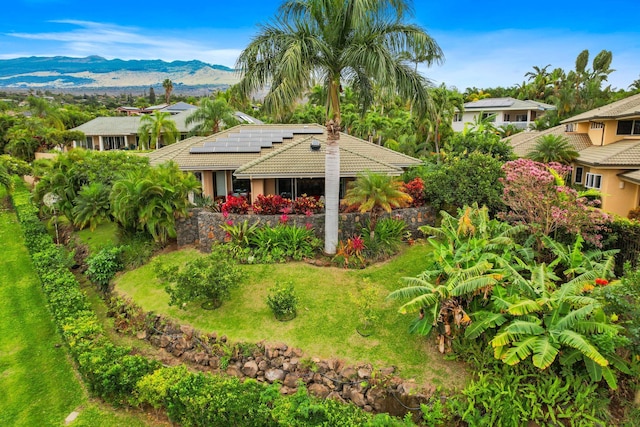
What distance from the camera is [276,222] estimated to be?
17.6 meters

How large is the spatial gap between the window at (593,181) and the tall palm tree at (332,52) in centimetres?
1449

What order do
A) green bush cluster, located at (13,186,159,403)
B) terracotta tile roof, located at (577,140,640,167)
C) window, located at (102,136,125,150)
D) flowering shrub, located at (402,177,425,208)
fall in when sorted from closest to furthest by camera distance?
green bush cluster, located at (13,186,159,403)
flowering shrub, located at (402,177,425,208)
terracotta tile roof, located at (577,140,640,167)
window, located at (102,136,125,150)

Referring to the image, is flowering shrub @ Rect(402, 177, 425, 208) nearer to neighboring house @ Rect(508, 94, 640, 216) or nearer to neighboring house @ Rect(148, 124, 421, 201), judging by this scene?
neighboring house @ Rect(148, 124, 421, 201)

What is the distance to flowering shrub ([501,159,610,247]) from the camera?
13656 millimetres

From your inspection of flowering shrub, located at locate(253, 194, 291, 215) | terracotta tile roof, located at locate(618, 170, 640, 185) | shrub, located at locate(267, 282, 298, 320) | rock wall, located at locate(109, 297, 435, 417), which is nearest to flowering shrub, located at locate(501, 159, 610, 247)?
terracotta tile roof, located at locate(618, 170, 640, 185)

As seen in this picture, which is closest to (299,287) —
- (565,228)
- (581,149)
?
(565,228)

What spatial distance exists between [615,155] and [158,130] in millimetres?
37666

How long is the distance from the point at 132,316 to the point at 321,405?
8742mm

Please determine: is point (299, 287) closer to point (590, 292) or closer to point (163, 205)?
point (163, 205)

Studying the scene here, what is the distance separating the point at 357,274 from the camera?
15.6 metres

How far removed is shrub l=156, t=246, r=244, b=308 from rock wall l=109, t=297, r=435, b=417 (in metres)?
1.06

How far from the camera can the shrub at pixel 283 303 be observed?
12727mm

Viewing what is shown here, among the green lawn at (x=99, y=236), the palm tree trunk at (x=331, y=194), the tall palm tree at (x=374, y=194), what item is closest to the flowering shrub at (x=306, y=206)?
the palm tree trunk at (x=331, y=194)

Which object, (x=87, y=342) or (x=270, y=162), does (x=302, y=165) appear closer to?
(x=270, y=162)
